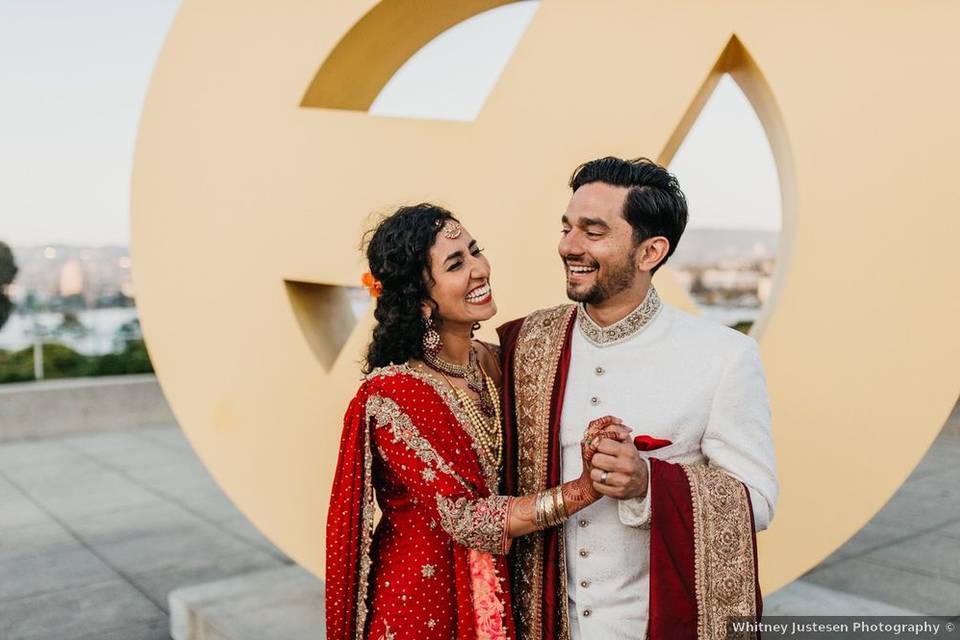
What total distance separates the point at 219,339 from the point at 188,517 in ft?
10.7

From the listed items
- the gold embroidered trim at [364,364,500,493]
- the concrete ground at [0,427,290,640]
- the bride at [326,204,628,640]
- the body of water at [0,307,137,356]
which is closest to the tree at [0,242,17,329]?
the body of water at [0,307,137,356]

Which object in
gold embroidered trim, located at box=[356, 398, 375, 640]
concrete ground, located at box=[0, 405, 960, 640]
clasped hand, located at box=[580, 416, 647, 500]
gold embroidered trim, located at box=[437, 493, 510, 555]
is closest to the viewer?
clasped hand, located at box=[580, 416, 647, 500]

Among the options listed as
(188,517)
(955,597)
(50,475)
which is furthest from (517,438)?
(50,475)

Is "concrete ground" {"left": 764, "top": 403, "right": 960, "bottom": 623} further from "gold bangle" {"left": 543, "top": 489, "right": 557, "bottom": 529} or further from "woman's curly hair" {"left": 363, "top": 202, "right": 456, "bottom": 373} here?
"woman's curly hair" {"left": 363, "top": 202, "right": 456, "bottom": 373}

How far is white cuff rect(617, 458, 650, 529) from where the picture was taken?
1872mm

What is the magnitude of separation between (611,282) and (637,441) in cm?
36

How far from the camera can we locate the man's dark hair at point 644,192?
6.64 ft

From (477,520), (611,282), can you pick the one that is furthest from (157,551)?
(611,282)

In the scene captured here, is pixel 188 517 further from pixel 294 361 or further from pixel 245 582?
pixel 294 361

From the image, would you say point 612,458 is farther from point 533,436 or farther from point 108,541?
point 108,541

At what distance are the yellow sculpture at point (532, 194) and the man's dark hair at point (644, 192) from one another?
91cm

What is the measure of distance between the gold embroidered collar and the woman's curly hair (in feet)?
1.25

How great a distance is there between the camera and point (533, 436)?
212 centimetres

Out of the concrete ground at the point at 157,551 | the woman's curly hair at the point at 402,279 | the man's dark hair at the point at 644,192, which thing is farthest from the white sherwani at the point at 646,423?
the concrete ground at the point at 157,551
